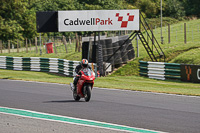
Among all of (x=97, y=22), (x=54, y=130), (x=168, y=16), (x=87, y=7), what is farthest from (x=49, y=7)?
(x=54, y=130)

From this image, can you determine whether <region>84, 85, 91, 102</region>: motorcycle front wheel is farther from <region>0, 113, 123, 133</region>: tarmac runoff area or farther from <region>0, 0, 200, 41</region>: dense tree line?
<region>0, 0, 200, 41</region>: dense tree line

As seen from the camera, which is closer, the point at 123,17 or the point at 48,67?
the point at 123,17

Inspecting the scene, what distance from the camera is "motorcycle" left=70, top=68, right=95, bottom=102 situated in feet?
44.7

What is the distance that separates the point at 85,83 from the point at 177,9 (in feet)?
244

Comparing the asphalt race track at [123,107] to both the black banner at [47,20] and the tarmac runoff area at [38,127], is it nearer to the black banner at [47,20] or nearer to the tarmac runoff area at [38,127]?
the tarmac runoff area at [38,127]

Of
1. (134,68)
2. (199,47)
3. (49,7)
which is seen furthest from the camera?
(49,7)

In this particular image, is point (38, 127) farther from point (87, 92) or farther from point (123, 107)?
point (87, 92)

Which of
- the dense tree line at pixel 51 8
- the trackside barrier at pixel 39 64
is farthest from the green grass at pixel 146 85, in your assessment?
the dense tree line at pixel 51 8

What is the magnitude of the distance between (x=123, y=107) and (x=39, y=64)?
2223 centimetres

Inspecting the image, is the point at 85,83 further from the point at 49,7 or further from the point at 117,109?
the point at 49,7

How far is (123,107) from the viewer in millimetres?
12750

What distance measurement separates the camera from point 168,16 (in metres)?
87.6

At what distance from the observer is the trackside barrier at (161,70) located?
2556 cm

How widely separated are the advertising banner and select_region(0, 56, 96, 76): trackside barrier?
276cm
